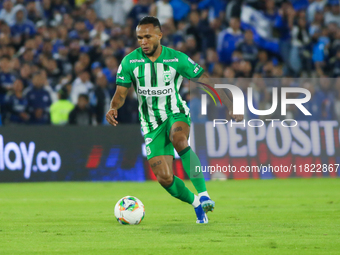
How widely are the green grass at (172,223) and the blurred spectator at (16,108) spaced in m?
2.46

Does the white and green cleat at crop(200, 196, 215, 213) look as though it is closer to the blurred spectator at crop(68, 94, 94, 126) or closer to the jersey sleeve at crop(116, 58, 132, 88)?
the jersey sleeve at crop(116, 58, 132, 88)

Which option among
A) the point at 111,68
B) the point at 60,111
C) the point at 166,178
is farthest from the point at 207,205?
the point at 111,68

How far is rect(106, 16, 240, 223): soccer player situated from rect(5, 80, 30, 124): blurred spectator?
7.51 m

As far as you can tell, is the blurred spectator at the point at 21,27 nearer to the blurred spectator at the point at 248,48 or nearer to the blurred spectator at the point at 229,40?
the blurred spectator at the point at 229,40

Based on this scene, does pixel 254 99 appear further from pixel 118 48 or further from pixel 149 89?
pixel 149 89

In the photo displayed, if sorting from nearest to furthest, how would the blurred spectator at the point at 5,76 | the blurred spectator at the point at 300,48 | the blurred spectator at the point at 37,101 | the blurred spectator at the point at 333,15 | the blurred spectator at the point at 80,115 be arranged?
the blurred spectator at the point at 80,115 < the blurred spectator at the point at 37,101 < the blurred spectator at the point at 5,76 < the blurred spectator at the point at 300,48 < the blurred spectator at the point at 333,15

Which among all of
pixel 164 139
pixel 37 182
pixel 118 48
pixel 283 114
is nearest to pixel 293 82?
pixel 283 114

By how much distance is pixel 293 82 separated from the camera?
1401 centimetres

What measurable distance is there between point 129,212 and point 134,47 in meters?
9.85

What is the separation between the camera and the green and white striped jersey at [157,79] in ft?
23.3

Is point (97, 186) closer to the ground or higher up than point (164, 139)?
closer to the ground

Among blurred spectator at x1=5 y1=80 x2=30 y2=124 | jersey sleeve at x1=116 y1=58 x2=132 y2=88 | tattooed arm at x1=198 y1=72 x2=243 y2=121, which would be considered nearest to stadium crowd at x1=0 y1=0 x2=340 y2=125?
blurred spectator at x1=5 y1=80 x2=30 y2=124

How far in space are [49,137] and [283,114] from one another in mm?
5421

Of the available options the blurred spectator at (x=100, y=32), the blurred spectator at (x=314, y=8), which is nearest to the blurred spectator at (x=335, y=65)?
the blurred spectator at (x=314, y=8)
